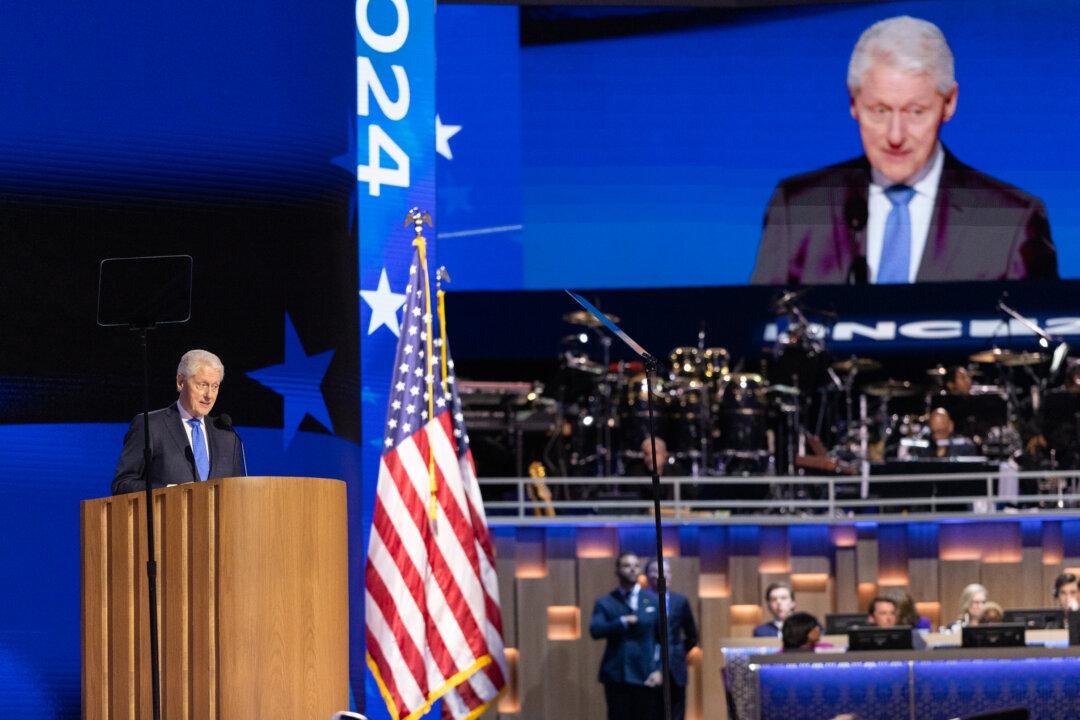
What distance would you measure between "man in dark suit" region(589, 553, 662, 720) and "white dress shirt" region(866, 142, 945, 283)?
205 inches

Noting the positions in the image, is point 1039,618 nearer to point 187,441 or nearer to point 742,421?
point 742,421

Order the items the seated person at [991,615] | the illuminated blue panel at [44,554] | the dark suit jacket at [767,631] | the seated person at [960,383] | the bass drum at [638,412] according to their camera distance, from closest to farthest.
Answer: the illuminated blue panel at [44,554], the seated person at [991,615], the dark suit jacket at [767,631], the seated person at [960,383], the bass drum at [638,412]

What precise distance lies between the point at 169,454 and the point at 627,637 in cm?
526

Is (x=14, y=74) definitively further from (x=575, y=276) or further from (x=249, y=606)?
(x=575, y=276)

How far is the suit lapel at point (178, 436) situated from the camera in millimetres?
5766

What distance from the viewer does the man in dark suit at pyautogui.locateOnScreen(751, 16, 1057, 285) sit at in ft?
48.4

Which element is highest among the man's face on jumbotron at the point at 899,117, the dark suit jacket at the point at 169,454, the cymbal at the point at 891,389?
the man's face on jumbotron at the point at 899,117

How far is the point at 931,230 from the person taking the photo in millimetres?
14828

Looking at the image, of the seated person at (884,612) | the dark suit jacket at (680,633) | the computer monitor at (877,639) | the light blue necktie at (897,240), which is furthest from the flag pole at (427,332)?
the light blue necktie at (897,240)

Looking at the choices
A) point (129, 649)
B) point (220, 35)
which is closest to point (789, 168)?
point (220, 35)

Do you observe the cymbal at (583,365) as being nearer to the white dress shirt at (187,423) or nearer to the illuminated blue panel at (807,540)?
the illuminated blue panel at (807,540)

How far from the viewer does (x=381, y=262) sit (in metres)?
8.70

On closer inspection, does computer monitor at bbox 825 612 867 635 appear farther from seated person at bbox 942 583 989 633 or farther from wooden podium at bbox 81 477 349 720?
wooden podium at bbox 81 477 349 720

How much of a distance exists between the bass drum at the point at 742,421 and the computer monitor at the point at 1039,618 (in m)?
4.34
